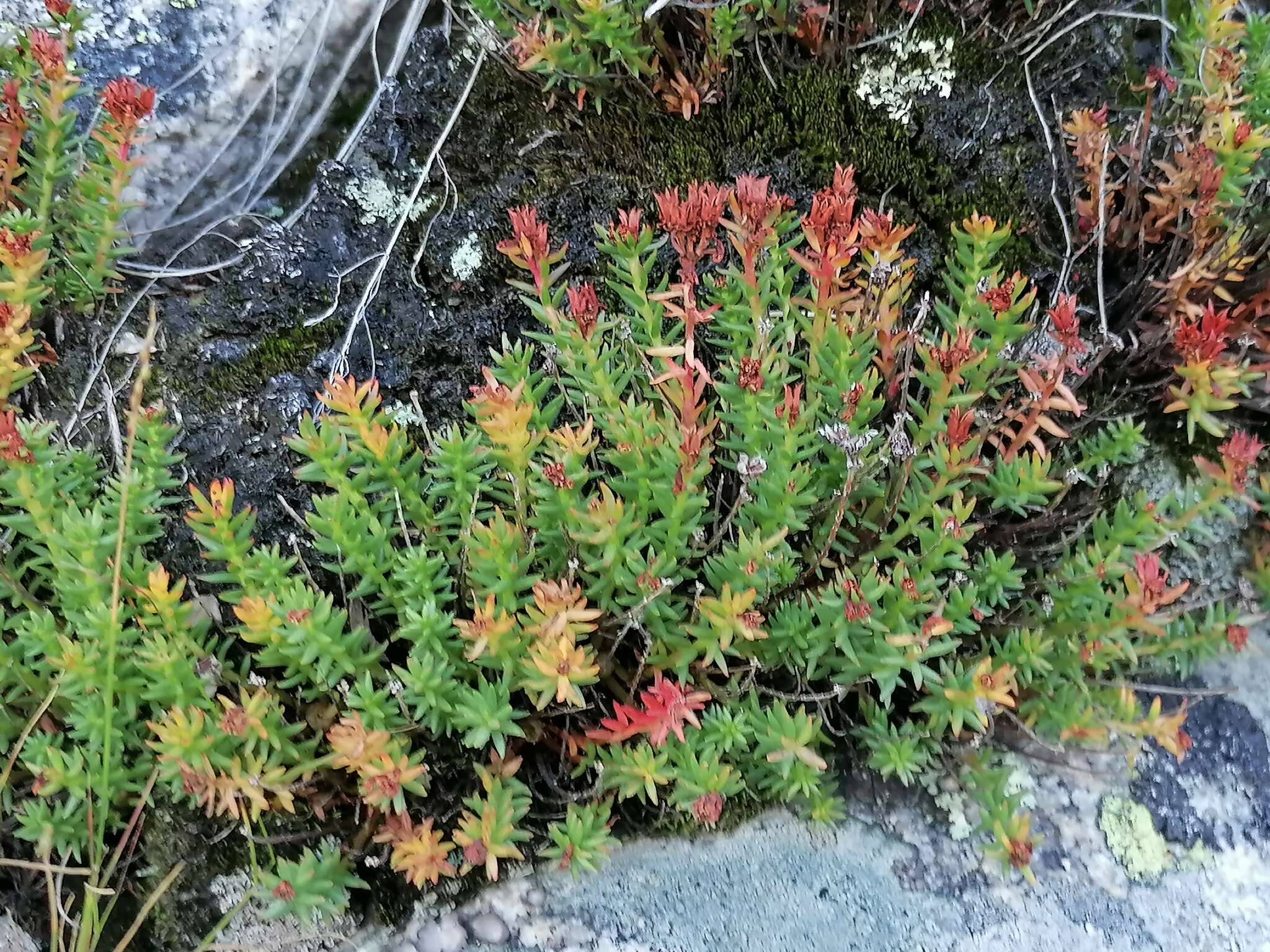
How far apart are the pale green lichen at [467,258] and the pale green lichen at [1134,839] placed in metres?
2.08

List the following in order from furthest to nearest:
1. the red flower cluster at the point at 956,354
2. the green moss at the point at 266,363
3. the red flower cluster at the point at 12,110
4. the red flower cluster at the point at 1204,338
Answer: the green moss at the point at 266,363, the red flower cluster at the point at 12,110, the red flower cluster at the point at 1204,338, the red flower cluster at the point at 956,354

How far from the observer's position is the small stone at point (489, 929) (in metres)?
1.96

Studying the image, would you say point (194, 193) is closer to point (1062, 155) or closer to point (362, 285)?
point (362, 285)

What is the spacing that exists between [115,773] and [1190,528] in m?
2.42

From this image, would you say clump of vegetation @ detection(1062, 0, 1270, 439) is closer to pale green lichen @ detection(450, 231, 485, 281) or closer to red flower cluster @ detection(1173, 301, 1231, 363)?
red flower cluster @ detection(1173, 301, 1231, 363)

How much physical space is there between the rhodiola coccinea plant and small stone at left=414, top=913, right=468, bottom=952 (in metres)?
0.13

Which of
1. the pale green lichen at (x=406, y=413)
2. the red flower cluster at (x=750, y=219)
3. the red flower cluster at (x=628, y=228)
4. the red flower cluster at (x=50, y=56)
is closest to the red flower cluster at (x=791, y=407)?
the red flower cluster at (x=750, y=219)

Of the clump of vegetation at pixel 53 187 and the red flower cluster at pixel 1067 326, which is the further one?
the clump of vegetation at pixel 53 187

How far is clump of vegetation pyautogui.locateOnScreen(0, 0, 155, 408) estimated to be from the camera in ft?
7.15

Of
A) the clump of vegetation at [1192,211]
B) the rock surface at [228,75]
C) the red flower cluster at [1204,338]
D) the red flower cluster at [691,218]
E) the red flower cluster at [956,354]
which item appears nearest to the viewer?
the red flower cluster at [691,218]

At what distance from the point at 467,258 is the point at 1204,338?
1829mm

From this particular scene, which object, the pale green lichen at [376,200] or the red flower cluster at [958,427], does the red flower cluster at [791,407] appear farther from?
the pale green lichen at [376,200]

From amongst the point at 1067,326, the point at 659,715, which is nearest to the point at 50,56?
Result: the point at 659,715

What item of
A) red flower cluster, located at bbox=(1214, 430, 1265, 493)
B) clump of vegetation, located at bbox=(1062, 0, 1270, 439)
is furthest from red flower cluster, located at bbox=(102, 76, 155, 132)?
red flower cluster, located at bbox=(1214, 430, 1265, 493)
